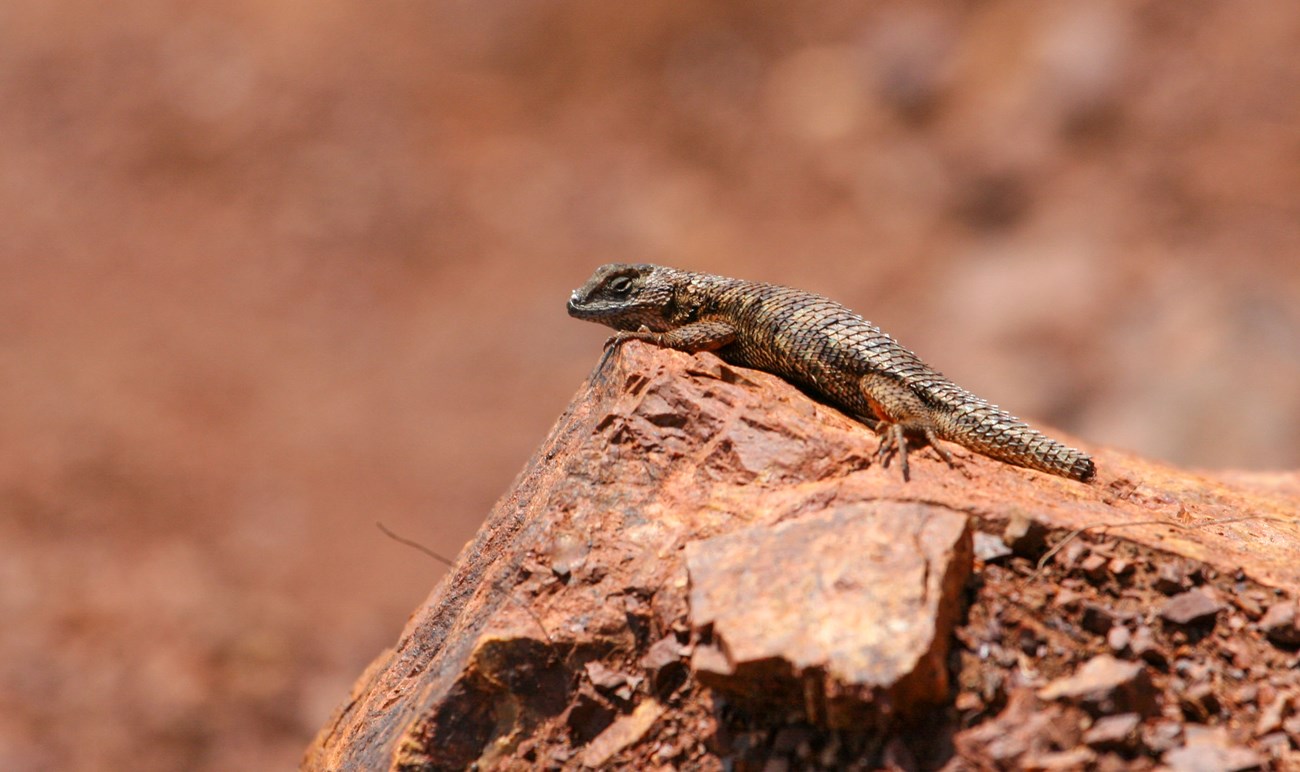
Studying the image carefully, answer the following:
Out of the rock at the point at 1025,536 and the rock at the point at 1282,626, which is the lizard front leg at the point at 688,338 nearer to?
the rock at the point at 1025,536

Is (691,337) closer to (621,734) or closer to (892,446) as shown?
(892,446)

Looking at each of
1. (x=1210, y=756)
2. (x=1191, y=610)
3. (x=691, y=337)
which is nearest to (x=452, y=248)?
(x=691, y=337)

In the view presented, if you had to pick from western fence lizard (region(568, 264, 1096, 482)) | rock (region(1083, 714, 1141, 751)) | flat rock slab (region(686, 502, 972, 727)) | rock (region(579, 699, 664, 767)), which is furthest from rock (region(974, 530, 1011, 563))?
rock (region(579, 699, 664, 767))

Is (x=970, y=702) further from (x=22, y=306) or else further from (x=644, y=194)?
(x=22, y=306)

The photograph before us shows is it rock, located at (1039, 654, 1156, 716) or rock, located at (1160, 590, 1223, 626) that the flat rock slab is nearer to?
rock, located at (1039, 654, 1156, 716)

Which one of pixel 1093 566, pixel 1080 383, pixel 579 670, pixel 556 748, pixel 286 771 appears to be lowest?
pixel 556 748

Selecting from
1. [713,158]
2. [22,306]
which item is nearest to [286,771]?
[22,306]

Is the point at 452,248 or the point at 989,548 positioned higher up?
the point at 452,248

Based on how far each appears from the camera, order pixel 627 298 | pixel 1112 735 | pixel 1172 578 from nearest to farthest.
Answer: pixel 1112 735, pixel 1172 578, pixel 627 298
